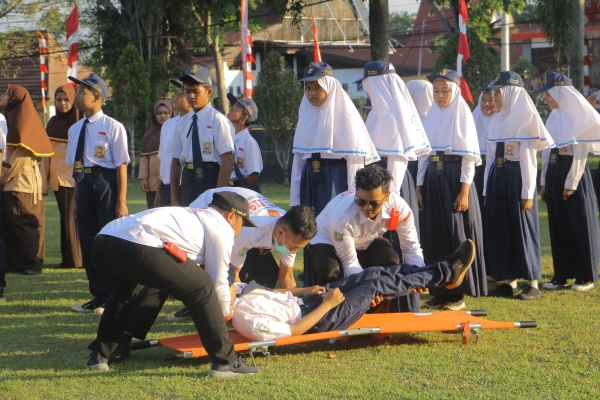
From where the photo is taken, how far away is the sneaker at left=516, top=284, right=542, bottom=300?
7.58m

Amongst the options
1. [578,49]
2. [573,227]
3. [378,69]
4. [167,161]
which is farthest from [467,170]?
[578,49]

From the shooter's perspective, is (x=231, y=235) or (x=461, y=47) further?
(x=461, y=47)

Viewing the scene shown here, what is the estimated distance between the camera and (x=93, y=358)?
17.1ft

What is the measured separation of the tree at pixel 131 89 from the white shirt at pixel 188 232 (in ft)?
64.7

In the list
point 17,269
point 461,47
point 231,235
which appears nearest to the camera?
point 231,235

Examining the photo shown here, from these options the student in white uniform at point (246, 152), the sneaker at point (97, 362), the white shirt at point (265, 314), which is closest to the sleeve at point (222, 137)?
the student in white uniform at point (246, 152)

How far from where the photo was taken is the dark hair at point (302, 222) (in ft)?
17.7

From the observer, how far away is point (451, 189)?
7.48m

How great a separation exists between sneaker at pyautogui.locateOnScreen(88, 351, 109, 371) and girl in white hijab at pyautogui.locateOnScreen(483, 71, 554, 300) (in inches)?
161

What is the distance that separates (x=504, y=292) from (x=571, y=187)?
1.24 metres

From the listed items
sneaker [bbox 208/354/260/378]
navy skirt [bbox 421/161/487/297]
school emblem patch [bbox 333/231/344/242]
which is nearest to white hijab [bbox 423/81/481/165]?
navy skirt [bbox 421/161/487/297]

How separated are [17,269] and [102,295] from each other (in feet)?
9.25

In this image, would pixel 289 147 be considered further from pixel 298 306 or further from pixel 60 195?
pixel 298 306

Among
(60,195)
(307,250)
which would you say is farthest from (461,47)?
(307,250)
